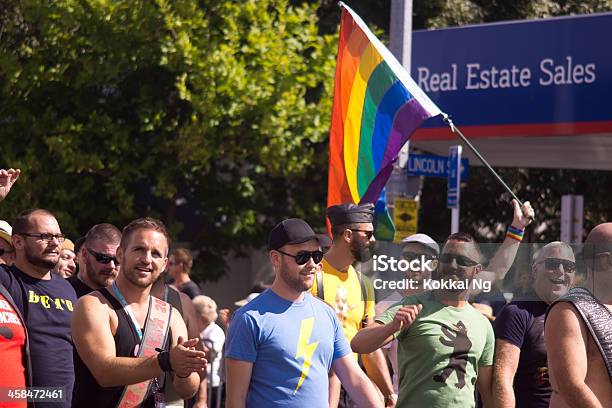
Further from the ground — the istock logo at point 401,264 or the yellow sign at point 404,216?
the yellow sign at point 404,216

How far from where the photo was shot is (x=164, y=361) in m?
5.25

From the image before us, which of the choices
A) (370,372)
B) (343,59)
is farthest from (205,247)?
(370,372)

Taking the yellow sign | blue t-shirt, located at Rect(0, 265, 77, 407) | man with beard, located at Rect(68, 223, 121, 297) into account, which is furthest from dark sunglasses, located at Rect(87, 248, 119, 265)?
the yellow sign

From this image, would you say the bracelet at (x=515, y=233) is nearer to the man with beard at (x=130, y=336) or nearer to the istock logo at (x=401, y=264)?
the istock logo at (x=401, y=264)

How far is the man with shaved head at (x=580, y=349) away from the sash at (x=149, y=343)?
5.70ft

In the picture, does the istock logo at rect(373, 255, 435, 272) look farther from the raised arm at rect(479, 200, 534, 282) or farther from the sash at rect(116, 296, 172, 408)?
the sash at rect(116, 296, 172, 408)

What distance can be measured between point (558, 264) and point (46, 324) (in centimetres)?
276

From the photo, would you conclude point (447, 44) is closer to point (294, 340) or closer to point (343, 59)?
point (343, 59)

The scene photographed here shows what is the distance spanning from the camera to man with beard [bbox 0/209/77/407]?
6.56 meters

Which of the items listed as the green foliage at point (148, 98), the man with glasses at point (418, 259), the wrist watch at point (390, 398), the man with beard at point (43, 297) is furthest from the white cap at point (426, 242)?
the green foliage at point (148, 98)

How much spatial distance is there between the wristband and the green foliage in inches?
442

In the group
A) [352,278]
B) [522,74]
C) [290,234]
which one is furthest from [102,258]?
[522,74]

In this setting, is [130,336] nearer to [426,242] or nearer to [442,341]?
[442,341]

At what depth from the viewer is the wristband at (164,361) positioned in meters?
5.22
